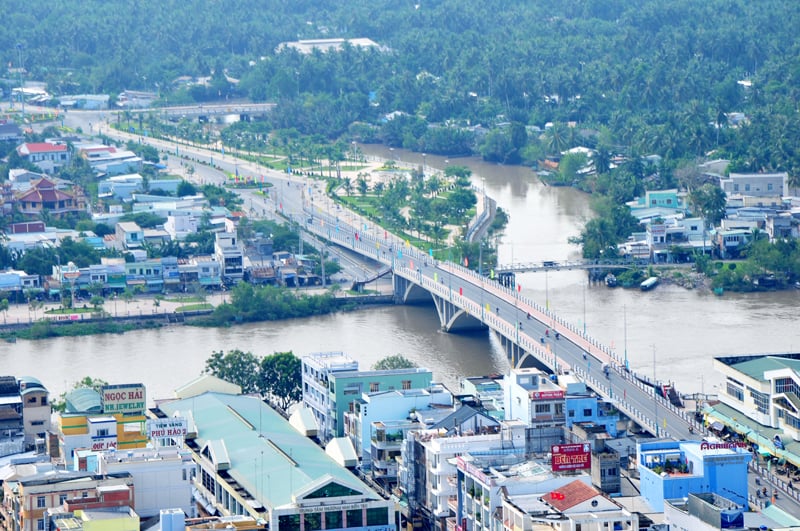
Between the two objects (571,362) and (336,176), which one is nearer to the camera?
(571,362)

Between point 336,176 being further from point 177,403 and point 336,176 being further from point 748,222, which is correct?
point 177,403

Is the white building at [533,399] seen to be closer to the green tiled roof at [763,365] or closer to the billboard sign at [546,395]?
the billboard sign at [546,395]

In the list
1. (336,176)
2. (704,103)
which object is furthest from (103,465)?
(704,103)

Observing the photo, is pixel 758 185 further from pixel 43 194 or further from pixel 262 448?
pixel 262 448

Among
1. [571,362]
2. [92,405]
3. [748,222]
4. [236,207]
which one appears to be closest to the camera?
[92,405]

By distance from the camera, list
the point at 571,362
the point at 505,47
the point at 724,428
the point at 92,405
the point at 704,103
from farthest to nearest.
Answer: the point at 505,47
the point at 704,103
the point at 571,362
the point at 724,428
the point at 92,405

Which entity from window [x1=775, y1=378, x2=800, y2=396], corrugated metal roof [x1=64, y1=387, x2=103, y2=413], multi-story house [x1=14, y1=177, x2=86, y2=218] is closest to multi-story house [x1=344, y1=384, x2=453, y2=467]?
corrugated metal roof [x1=64, y1=387, x2=103, y2=413]

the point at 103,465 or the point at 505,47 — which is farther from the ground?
the point at 505,47
